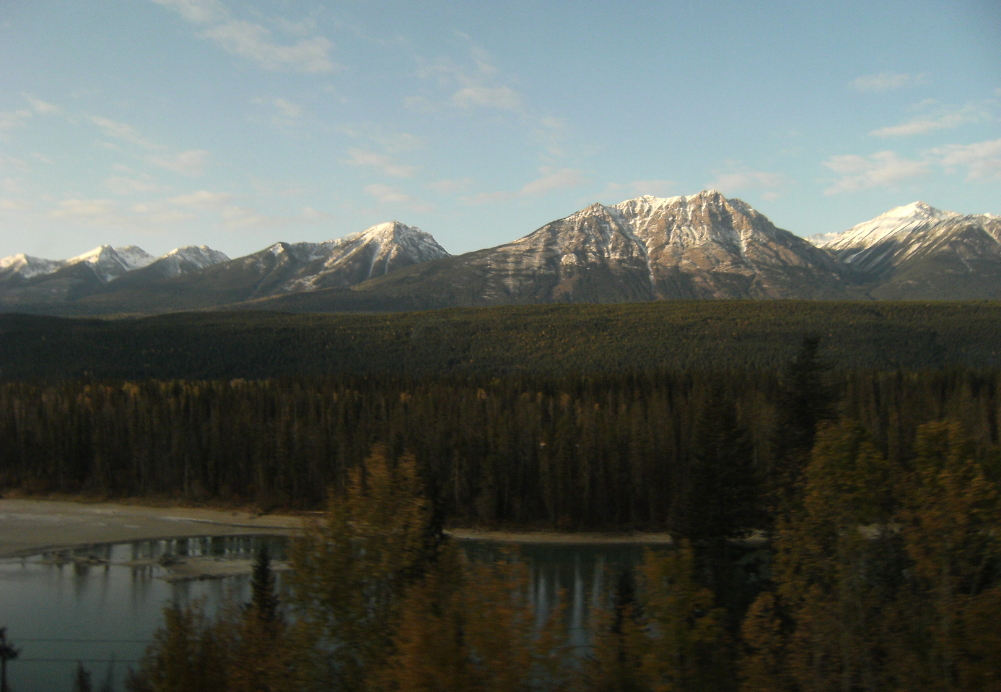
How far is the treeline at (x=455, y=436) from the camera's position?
80562 millimetres

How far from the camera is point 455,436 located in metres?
86.2

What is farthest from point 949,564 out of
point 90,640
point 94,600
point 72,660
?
point 94,600

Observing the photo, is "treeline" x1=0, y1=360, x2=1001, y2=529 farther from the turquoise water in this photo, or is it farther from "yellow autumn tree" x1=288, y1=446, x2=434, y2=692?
"yellow autumn tree" x1=288, y1=446, x2=434, y2=692

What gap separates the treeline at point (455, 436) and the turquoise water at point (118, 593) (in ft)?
29.2

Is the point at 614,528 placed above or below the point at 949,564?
below

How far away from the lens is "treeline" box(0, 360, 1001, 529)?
80.6 metres

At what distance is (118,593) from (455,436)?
38.3m

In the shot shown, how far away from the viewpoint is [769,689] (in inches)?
769

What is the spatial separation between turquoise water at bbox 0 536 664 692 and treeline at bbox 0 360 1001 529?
351 inches

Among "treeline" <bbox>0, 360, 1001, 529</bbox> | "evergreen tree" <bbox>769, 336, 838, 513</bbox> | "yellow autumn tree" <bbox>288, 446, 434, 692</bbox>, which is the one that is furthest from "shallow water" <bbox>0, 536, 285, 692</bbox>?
"evergreen tree" <bbox>769, 336, 838, 513</bbox>

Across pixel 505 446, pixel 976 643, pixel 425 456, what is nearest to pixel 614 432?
pixel 505 446

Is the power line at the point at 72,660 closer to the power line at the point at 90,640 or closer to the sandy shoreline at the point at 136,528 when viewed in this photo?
the power line at the point at 90,640

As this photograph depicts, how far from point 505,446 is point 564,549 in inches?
576

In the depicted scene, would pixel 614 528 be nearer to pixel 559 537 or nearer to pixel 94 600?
pixel 559 537
